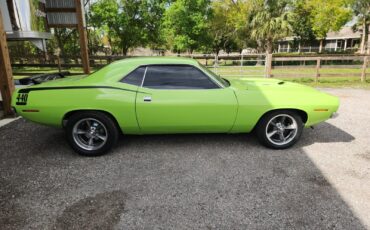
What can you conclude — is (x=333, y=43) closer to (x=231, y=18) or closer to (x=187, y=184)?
(x=231, y=18)

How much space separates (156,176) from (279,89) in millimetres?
2256

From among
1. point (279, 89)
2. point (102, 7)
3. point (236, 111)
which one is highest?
point (102, 7)

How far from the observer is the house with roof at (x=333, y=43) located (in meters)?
43.1

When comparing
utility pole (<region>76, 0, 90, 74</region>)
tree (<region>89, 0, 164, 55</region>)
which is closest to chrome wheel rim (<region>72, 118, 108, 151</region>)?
utility pole (<region>76, 0, 90, 74</region>)

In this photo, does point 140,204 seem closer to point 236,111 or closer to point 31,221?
point 31,221

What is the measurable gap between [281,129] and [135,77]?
2292 millimetres

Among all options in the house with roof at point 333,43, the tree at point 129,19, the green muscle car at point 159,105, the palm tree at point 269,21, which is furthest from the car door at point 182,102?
the house with roof at point 333,43

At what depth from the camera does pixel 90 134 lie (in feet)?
11.8

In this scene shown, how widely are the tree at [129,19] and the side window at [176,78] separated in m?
25.9

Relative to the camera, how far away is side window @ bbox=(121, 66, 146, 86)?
3.50 metres

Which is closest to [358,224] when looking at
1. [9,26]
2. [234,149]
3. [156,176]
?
[234,149]

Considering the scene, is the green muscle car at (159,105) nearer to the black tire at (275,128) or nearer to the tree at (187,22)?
the black tire at (275,128)

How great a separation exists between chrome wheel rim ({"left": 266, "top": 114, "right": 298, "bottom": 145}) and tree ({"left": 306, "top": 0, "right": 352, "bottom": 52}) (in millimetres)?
27461

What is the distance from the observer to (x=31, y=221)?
2285mm
